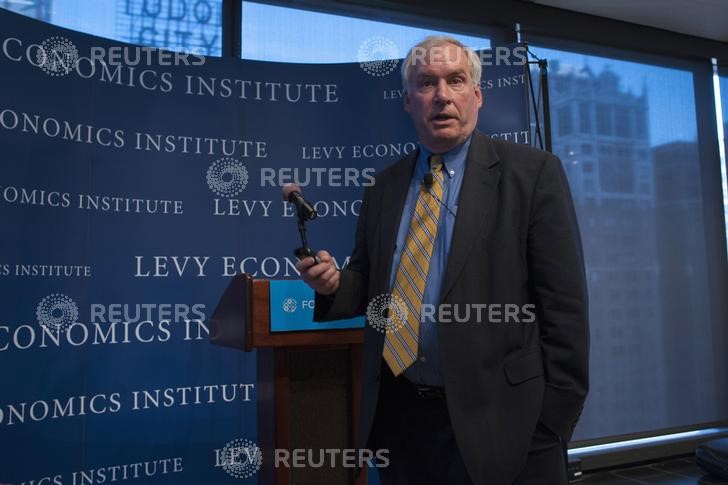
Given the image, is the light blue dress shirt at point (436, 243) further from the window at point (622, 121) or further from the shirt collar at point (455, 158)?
the window at point (622, 121)

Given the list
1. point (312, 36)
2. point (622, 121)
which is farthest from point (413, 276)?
point (622, 121)

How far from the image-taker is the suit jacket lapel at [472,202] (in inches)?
48.3

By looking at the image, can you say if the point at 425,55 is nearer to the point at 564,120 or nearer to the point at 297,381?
the point at 297,381

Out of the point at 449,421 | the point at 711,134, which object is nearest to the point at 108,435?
the point at 449,421

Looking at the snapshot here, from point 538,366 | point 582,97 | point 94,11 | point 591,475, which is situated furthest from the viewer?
point 582,97

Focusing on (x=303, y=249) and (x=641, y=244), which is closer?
(x=303, y=249)

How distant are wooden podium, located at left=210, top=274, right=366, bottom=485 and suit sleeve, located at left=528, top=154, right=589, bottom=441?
671 millimetres

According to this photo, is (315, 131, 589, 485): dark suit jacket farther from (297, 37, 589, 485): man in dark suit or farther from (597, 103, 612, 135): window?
(597, 103, 612, 135): window

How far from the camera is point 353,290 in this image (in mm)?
1438

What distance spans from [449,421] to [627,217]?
11.4ft

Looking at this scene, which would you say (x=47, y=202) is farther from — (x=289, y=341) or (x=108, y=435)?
(x=289, y=341)

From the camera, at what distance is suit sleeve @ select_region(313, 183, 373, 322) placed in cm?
139

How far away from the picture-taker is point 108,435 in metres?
2.41

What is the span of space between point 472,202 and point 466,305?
238mm
